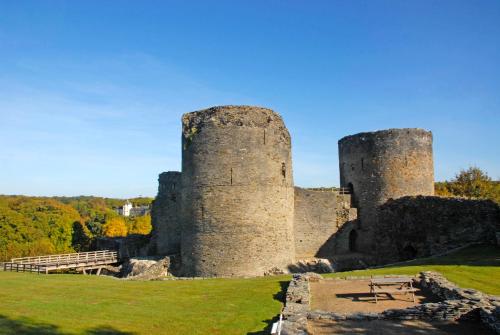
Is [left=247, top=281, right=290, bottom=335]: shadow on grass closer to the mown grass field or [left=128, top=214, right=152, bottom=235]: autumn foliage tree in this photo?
the mown grass field

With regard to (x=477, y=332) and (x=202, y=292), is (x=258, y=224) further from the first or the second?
(x=477, y=332)

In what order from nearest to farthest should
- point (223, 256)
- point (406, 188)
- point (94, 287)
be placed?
point (94, 287)
point (223, 256)
point (406, 188)

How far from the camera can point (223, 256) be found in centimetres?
2095

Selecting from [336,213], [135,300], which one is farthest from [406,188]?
[135,300]

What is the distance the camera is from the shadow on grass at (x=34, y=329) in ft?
32.6

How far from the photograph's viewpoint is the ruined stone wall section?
1035 inches

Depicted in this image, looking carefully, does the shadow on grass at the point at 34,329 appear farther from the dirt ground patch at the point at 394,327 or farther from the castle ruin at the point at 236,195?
the castle ruin at the point at 236,195

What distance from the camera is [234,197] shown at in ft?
69.2

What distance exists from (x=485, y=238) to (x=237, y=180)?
1305 cm

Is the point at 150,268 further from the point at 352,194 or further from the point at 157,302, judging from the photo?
the point at 352,194

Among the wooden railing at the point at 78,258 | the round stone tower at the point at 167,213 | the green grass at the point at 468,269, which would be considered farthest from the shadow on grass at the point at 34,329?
the wooden railing at the point at 78,258

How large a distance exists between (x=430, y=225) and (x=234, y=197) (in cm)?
1187

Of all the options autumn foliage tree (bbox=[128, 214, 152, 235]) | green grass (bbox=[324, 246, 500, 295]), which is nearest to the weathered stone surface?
green grass (bbox=[324, 246, 500, 295])

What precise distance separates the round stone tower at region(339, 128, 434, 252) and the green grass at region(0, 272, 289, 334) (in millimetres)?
12420
